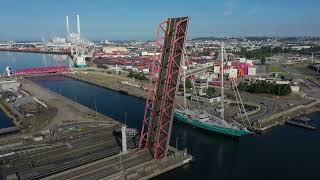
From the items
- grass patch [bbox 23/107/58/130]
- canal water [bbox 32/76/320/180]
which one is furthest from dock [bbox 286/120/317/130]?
grass patch [bbox 23/107/58/130]

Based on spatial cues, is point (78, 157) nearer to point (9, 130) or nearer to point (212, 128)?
point (9, 130)

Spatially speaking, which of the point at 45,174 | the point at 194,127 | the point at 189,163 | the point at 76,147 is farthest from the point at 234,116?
the point at 45,174

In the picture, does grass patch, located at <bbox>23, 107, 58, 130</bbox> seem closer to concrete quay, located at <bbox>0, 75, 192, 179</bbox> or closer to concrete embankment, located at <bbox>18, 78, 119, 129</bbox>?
concrete embankment, located at <bbox>18, 78, 119, 129</bbox>

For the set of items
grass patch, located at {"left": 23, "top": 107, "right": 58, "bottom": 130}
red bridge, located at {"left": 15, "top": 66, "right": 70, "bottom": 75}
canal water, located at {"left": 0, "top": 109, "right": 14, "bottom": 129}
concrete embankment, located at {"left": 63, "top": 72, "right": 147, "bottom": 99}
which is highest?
red bridge, located at {"left": 15, "top": 66, "right": 70, "bottom": 75}

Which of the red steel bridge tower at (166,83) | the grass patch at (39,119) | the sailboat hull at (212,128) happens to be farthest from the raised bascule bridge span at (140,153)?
the sailboat hull at (212,128)

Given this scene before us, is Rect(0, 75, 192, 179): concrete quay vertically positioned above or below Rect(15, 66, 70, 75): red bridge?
below
